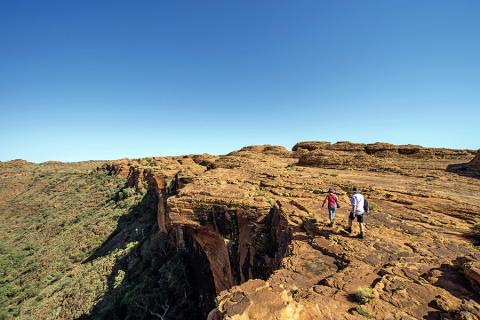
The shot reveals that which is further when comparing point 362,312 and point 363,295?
point 363,295

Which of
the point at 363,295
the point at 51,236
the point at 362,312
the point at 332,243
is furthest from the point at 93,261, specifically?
the point at 362,312

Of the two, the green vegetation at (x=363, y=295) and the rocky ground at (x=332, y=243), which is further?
the green vegetation at (x=363, y=295)

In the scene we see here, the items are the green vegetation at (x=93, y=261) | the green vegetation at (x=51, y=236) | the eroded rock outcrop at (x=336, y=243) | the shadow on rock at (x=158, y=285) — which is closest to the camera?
the eroded rock outcrop at (x=336, y=243)

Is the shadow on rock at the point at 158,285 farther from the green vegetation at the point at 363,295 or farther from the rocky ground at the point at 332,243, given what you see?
the green vegetation at the point at 363,295

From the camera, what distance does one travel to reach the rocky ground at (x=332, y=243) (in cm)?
528

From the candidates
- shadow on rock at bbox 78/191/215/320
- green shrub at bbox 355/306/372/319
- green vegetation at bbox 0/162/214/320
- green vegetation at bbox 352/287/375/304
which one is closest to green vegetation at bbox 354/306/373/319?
green shrub at bbox 355/306/372/319

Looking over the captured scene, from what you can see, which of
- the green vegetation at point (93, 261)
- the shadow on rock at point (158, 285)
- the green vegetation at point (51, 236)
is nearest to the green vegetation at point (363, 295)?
→ the shadow on rock at point (158, 285)

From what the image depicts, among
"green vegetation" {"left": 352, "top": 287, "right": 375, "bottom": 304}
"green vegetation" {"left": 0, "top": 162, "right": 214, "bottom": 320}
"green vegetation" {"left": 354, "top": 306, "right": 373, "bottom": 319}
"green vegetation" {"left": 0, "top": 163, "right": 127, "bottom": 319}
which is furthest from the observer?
"green vegetation" {"left": 0, "top": 163, "right": 127, "bottom": 319}

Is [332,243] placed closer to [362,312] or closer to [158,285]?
[362,312]

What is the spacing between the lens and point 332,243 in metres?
8.60

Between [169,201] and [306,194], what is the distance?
7659mm

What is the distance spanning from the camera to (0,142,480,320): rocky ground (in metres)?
5.28

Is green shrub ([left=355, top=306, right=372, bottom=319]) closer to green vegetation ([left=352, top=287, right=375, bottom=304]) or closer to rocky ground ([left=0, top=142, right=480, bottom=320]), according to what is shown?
rocky ground ([left=0, top=142, right=480, bottom=320])

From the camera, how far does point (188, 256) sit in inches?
873
